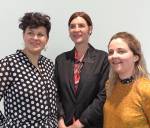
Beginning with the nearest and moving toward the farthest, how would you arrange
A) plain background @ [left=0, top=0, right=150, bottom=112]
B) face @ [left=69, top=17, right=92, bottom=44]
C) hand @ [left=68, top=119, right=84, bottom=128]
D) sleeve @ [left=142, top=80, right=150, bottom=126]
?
sleeve @ [left=142, top=80, right=150, bottom=126] < hand @ [left=68, top=119, right=84, bottom=128] < face @ [left=69, top=17, right=92, bottom=44] < plain background @ [left=0, top=0, right=150, bottom=112]

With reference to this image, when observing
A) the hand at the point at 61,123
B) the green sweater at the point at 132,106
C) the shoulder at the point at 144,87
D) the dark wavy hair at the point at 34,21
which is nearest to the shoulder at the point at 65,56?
the dark wavy hair at the point at 34,21

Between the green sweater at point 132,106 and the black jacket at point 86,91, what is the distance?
283 mm

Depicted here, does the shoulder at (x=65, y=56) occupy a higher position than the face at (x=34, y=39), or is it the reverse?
the face at (x=34, y=39)

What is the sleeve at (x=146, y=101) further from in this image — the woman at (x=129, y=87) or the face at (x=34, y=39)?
the face at (x=34, y=39)

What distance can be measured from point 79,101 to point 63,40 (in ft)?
2.10

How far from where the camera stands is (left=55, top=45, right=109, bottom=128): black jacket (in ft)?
7.43

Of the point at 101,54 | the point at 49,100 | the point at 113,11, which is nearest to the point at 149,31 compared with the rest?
the point at 113,11

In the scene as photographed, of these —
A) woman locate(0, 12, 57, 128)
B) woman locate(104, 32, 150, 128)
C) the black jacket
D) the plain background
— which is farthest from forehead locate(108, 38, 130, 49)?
the plain background

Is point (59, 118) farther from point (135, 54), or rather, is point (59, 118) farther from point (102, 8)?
point (102, 8)

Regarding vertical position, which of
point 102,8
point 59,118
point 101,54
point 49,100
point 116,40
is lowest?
point 59,118

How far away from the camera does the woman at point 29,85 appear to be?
2053 mm

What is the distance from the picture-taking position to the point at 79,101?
2283mm

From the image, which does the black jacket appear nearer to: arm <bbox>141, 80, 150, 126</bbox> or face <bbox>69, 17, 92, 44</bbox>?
face <bbox>69, 17, 92, 44</bbox>

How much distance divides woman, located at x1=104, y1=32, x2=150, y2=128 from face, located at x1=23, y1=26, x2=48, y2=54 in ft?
1.69
